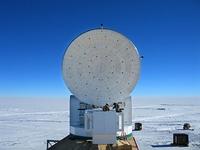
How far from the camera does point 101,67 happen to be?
1190 cm

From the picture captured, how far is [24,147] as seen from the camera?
82.4 ft

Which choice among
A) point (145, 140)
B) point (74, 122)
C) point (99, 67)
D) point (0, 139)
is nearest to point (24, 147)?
point (0, 139)

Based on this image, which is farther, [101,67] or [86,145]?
[101,67]

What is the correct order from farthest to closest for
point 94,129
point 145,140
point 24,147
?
point 145,140
point 24,147
point 94,129

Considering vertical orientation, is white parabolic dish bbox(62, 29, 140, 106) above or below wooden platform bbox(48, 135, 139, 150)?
above

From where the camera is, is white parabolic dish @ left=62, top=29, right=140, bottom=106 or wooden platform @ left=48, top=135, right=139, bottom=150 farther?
white parabolic dish @ left=62, top=29, right=140, bottom=106

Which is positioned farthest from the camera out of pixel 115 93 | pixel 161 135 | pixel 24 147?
pixel 161 135

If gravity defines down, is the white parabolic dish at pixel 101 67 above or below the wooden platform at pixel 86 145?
above

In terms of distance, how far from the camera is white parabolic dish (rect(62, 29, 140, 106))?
11.5 metres

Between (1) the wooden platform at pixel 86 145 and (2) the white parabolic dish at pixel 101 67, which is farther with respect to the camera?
(2) the white parabolic dish at pixel 101 67

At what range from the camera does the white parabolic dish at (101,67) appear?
11523 mm

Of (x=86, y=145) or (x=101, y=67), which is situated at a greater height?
(x=101, y=67)

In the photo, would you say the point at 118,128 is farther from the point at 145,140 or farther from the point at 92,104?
the point at 145,140

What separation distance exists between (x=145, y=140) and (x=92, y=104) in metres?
18.2
